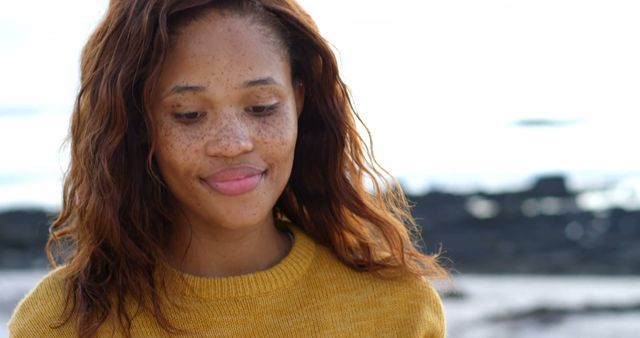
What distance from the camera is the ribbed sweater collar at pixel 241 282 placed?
3.32 meters

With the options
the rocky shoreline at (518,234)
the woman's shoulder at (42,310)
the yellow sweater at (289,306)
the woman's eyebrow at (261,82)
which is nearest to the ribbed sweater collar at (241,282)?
the yellow sweater at (289,306)

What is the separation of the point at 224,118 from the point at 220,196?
0.19 metres

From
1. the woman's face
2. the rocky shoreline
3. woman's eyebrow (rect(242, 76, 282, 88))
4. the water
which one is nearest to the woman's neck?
the woman's face

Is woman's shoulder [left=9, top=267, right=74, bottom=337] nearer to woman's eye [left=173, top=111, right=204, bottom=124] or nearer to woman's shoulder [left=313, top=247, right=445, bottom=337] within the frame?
woman's eye [left=173, top=111, right=204, bottom=124]

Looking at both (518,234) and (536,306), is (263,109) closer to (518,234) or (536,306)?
(536,306)

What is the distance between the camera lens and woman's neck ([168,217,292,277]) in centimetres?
339

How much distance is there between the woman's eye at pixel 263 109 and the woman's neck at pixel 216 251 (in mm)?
341

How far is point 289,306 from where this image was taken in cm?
335

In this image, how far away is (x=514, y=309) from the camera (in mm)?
8039

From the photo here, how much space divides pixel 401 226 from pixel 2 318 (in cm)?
508

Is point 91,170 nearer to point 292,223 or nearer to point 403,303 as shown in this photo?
point 292,223

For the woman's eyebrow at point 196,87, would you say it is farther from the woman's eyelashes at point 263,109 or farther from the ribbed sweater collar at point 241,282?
the ribbed sweater collar at point 241,282

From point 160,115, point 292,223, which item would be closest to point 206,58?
point 160,115

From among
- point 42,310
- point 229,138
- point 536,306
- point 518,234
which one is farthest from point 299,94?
point 518,234
